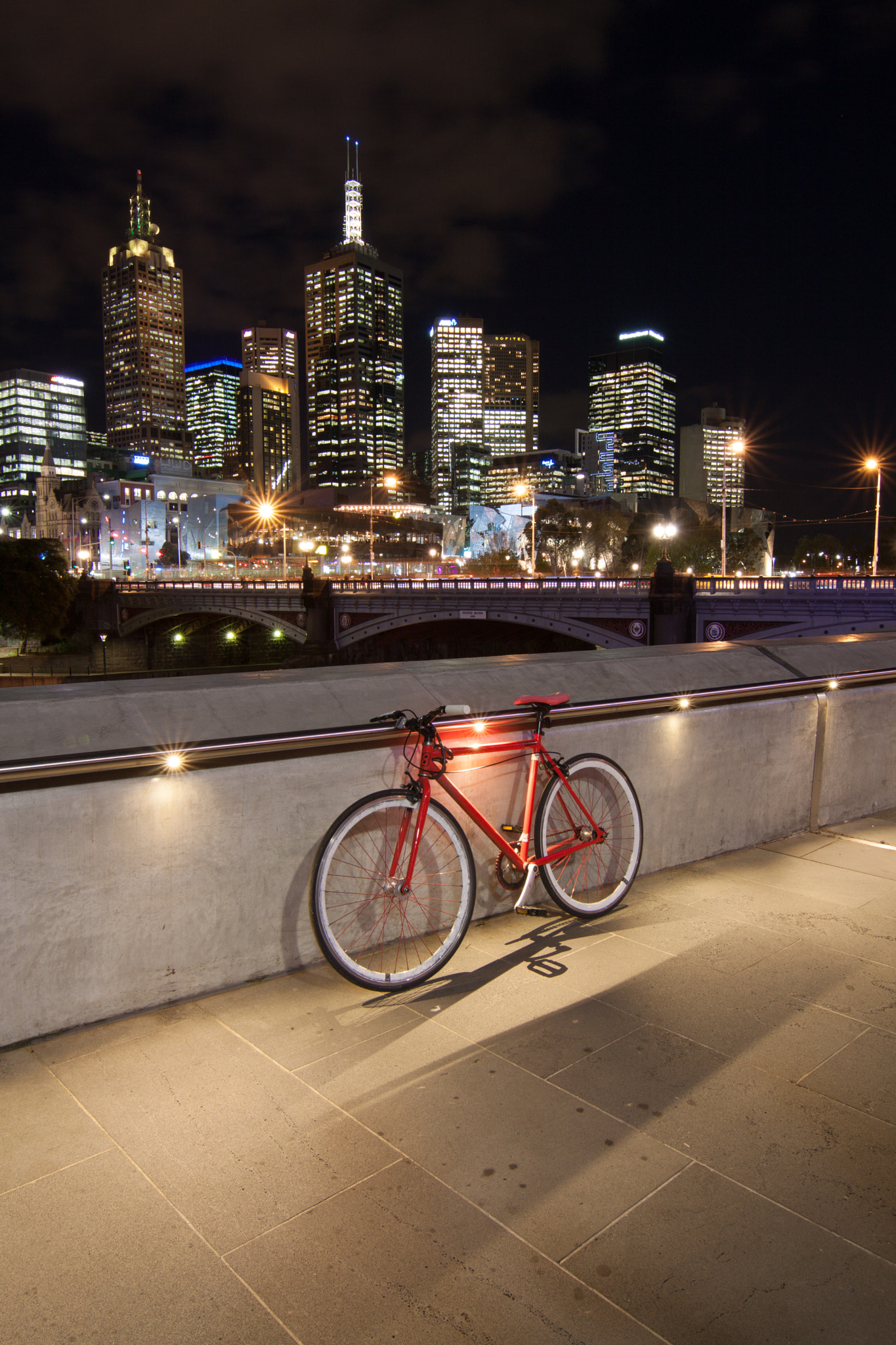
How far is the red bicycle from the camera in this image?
12.2 ft

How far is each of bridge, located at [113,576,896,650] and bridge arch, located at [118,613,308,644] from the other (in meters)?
0.11

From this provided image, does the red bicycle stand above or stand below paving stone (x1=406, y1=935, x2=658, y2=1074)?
above

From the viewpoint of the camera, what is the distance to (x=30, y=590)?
5541 centimetres

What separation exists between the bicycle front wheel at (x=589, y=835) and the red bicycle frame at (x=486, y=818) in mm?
16

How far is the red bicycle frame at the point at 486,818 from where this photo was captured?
3.81m

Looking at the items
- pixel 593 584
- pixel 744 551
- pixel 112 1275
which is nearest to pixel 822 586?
pixel 593 584

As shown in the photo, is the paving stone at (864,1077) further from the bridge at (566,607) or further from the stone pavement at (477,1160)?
the bridge at (566,607)

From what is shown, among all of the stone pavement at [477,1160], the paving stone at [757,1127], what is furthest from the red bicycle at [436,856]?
the paving stone at [757,1127]

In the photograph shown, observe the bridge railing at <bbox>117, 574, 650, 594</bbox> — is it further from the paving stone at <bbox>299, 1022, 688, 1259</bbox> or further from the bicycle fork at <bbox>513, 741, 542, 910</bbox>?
the paving stone at <bbox>299, 1022, 688, 1259</bbox>

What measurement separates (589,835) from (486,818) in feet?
2.04

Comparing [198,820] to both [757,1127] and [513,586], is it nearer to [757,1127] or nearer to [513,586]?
[757,1127]

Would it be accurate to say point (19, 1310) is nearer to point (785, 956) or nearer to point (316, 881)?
point (316, 881)

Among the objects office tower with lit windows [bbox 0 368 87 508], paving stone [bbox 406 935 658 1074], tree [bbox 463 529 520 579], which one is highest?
office tower with lit windows [bbox 0 368 87 508]

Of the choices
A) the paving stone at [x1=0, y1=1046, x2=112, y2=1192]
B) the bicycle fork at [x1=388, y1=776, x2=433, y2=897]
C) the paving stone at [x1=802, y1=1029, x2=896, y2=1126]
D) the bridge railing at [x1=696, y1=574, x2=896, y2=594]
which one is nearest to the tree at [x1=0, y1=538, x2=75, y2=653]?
the bridge railing at [x1=696, y1=574, x2=896, y2=594]
